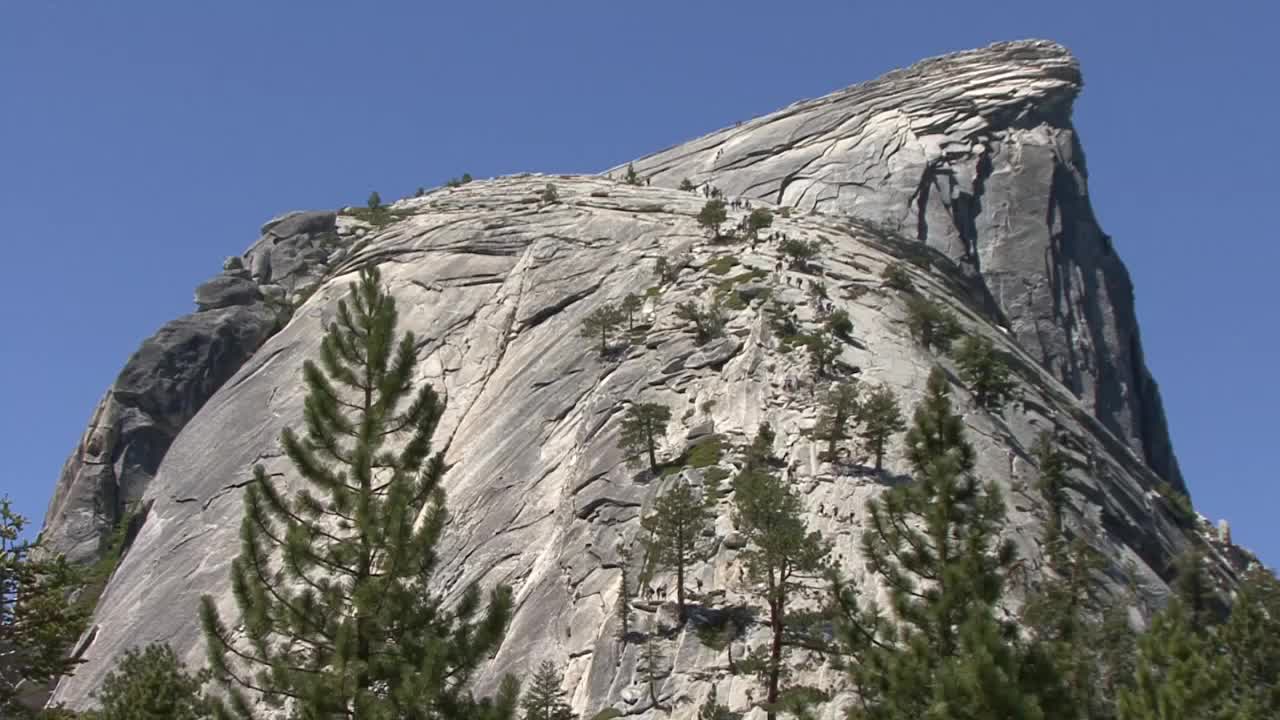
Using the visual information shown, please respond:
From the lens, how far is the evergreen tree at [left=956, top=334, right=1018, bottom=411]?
6153 cm

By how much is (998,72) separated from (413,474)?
10874cm

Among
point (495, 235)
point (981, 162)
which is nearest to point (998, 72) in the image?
point (981, 162)

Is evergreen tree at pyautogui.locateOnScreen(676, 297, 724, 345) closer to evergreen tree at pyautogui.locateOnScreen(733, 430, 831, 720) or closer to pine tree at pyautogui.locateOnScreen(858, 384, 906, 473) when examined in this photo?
pine tree at pyautogui.locateOnScreen(858, 384, 906, 473)

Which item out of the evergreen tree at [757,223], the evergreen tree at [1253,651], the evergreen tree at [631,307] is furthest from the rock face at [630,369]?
the evergreen tree at [1253,651]

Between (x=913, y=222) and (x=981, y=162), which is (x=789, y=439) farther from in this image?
(x=981, y=162)

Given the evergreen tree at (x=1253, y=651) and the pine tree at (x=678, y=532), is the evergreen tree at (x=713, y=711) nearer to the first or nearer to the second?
the pine tree at (x=678, y=532)

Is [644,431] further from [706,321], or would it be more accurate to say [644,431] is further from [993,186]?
[993,186]

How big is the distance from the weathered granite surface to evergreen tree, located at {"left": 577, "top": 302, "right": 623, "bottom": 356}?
1.21m

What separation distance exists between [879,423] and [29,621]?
104 ft

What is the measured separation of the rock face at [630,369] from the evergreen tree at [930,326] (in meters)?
1.05

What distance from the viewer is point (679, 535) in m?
43.7

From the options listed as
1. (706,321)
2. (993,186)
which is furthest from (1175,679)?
(993,186)

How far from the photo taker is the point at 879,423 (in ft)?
164

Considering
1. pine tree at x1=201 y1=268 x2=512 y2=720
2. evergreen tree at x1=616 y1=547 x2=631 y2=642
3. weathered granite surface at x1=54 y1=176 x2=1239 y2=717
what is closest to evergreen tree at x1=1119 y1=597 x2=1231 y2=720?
weathered granite surface at x1=54 y1=176 x2=1239 y2=717
